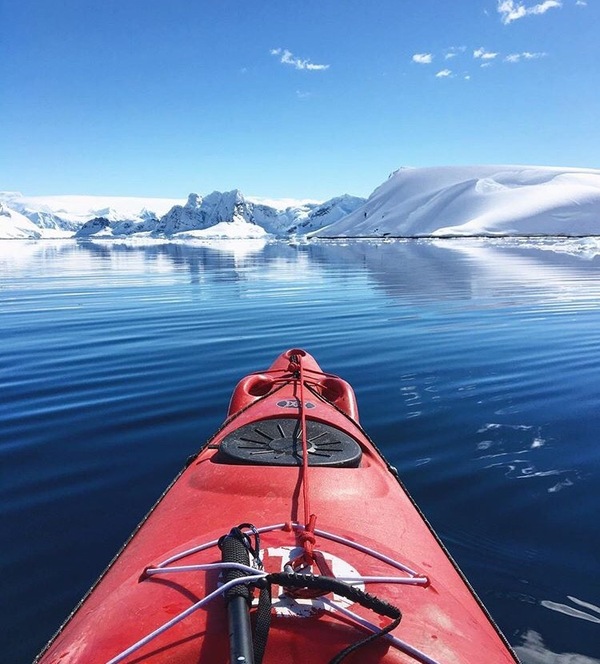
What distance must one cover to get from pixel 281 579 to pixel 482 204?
449ft

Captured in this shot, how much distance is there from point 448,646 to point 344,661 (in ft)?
1.30

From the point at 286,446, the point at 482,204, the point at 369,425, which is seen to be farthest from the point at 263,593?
the point at 482,204

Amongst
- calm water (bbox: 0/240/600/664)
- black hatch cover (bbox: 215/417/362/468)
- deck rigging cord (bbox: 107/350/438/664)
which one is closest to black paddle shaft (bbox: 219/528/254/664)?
deck rigging cord (bbox: 107/350/438/664)

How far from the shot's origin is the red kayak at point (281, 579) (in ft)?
5.17

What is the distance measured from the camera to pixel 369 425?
5.70 meters

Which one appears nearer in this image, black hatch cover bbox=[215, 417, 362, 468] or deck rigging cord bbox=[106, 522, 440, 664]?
deck rigging cord bbox=[106, 522, 440, 664]

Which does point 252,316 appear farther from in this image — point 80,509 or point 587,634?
point 587,634

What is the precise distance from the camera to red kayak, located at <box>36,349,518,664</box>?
158 centimetres

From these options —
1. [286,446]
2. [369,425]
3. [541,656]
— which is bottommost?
[541,656]

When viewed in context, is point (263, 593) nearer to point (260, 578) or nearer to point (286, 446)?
point (260, 578)

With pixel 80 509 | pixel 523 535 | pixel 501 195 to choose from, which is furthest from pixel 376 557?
pixel 501 195

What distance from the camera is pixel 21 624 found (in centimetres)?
292

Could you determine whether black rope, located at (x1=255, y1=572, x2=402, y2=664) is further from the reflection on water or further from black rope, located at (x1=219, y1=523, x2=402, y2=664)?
the reflection on water

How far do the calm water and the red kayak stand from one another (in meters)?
0.91
